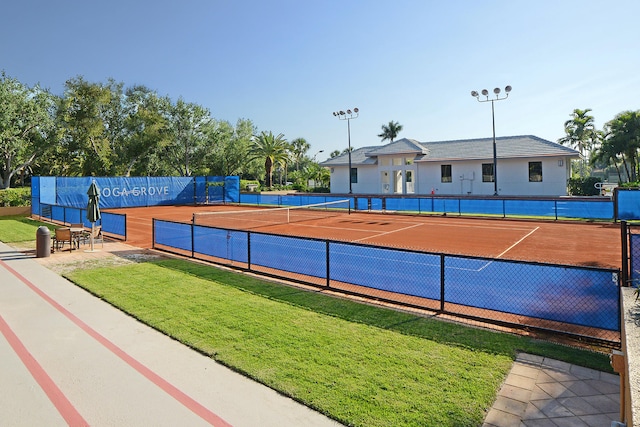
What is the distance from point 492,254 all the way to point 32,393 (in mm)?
13519

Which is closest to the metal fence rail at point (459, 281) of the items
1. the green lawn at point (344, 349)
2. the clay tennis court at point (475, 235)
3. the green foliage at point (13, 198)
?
the green lawn at point (344, 349)

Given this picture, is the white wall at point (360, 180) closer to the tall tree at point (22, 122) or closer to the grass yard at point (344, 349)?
the tall tree at point (22, 122)

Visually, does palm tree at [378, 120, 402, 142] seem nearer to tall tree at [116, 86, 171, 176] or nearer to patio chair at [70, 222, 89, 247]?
tall tree at [116, 86, 171, 176]

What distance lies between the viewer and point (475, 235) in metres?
19.3

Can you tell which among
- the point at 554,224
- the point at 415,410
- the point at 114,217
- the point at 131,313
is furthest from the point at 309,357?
the point at 554,224

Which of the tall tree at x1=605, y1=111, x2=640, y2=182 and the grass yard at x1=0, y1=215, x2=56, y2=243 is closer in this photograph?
the grass yard at x1=0, y1=215, x2=56, y2=243

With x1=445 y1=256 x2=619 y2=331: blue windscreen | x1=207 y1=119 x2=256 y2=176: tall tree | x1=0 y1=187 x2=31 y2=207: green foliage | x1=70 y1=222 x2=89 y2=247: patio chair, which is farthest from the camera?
x1=207 y1=119 x2=256 y2=176: tall tree

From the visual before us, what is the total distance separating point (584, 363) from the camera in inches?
225

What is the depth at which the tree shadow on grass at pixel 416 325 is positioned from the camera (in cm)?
609

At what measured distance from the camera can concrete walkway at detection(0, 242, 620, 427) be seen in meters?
4.57

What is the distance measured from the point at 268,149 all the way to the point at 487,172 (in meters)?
36.4

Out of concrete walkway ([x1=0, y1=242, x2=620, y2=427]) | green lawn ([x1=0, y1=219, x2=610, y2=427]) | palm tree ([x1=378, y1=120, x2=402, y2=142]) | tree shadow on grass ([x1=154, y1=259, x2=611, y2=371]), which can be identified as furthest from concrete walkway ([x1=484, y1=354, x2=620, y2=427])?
palm tree ([x1=378, y1=120, x2=402, y2=142])

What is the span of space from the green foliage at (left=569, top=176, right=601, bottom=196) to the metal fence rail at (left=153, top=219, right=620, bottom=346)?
4221cm

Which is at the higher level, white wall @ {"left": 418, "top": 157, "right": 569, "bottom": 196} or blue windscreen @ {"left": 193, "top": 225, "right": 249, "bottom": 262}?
white wall @ {"left": 418, "top": 157, "right": 569, "bottom": 196}
